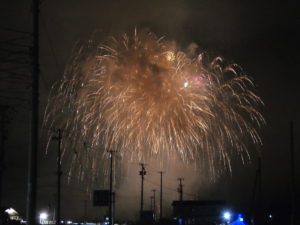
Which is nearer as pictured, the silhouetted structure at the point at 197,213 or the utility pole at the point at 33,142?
the utility pole at the point at 33,142

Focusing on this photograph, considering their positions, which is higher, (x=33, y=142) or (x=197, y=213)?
(x=197, y=213)

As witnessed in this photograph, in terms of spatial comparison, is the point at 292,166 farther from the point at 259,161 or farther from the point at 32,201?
the point at 32,201

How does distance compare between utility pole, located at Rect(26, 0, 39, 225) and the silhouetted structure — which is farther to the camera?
the silhouetted structure

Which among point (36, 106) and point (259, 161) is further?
point (259, 161)

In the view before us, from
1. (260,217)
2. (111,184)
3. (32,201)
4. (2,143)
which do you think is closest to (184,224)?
(260,217)

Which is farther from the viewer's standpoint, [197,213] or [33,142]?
[197,213]

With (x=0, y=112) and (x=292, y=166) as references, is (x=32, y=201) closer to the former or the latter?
(x=0, y=112)

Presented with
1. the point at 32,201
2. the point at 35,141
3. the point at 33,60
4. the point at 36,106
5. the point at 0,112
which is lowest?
the point at 32,201

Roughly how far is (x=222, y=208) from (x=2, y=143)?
202 ft

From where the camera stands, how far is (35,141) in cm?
1739

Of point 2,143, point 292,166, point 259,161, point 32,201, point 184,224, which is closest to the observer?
point 32,201

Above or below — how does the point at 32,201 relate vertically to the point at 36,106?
below

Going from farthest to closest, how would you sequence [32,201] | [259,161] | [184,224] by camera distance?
[184,224] → [259,161] → [32,201]

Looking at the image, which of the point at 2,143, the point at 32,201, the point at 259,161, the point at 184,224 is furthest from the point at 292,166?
the point at 184,224
